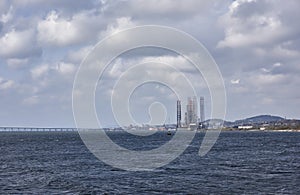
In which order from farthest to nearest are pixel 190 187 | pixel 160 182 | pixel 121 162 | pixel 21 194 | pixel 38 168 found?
pixel 121 162, pixel 38 168, pixel 160 182, pixel 190 187, pixel 21 194

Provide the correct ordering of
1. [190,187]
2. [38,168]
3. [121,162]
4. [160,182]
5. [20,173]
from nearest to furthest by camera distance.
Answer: [190,187], [160,182], [20,173], [38,168], [121,162]

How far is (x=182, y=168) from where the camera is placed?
7644cm

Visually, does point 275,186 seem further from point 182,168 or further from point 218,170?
point 182,168

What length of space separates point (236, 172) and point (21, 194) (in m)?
33.5

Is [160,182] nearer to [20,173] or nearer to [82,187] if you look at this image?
[82,187]

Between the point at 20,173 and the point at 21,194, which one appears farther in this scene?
the point at 20,173

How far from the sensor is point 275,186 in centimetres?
5559

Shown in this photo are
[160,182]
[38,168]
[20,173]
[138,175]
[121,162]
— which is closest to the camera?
[160,182]

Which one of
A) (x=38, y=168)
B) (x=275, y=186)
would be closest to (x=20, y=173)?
(x=38, y=168)

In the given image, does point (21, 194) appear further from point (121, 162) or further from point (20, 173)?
point (121, 162)

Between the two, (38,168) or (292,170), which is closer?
(292,170)

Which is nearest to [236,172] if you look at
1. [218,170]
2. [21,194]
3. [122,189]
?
[218,170]

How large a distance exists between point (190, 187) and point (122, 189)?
8329mm

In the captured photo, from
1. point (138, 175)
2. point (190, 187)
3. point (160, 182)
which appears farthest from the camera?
point (138, 175)
